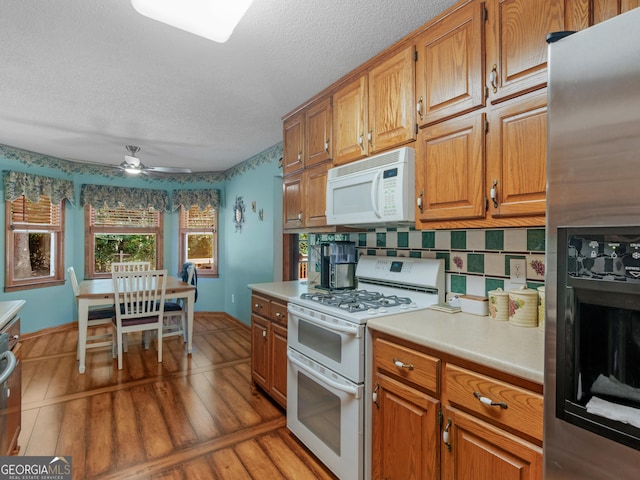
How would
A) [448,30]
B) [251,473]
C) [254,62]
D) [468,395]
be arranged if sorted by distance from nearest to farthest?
1. [468,395]
2. [448,30]
3. [251,473]
4. [254,62]

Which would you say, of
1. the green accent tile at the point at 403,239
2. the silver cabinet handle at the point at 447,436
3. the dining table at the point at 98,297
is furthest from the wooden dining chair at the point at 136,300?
the silver cabinet handle at the point at 447,436

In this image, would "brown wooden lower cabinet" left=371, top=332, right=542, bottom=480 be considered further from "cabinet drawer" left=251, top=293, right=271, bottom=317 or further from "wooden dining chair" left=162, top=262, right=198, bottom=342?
"wooden dining chair" left=162, top=262, right=198, bottom=342

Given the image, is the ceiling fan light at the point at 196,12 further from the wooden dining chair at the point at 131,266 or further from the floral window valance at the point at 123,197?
the floral window valance at the point at 123,197

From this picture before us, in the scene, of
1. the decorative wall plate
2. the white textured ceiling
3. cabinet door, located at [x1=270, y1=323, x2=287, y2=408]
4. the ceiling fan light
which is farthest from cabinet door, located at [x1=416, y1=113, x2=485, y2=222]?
the decorative wall plate

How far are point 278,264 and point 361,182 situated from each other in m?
2.15

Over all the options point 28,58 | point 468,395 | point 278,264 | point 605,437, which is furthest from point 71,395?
point 605,437

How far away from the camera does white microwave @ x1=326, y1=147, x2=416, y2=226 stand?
1719 millimetres

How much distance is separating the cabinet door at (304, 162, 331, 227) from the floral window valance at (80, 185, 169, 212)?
3596mm

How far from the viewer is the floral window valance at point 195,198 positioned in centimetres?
527

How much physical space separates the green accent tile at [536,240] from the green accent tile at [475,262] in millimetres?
246

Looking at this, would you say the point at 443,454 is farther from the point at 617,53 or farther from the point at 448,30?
the point at 448,30

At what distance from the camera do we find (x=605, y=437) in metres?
0.73

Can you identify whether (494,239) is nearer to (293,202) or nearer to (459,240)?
(459,240)

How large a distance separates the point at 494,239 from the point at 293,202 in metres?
1.54
